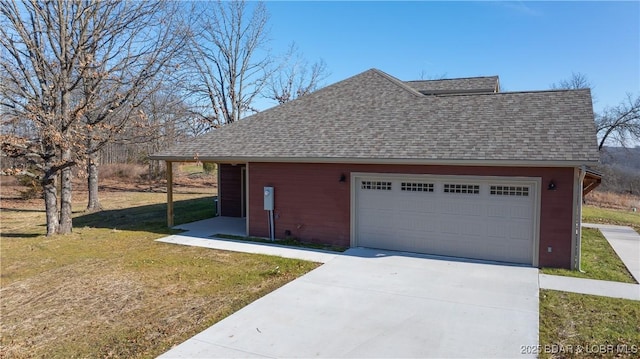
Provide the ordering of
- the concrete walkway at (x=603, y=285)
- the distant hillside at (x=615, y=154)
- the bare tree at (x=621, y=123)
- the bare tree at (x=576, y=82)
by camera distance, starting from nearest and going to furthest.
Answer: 1. the concrete walkway at (x=603, y=285)
2. the bare tree at (x=621, y=123)
3. the distant hillside at (x=615, y=154)
4. the bare tree at (x=576, y=82)

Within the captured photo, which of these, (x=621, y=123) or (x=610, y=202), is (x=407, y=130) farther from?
(x=621, y=123)

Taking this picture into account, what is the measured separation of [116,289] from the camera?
7.29 meters

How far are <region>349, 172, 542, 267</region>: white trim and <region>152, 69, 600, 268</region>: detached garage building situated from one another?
0.03m

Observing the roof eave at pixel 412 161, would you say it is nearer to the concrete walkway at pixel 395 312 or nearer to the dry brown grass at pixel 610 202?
the concrete walkway at pixel 395 312

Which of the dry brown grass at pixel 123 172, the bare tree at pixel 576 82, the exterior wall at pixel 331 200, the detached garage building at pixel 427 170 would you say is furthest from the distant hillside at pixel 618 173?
the dry brown grass at pixel 123 172

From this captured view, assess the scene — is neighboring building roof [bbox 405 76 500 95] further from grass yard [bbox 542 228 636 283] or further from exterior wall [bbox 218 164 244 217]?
exterior wall [bbox 218 164 244 217]

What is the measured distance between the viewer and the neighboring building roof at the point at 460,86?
1521 cm

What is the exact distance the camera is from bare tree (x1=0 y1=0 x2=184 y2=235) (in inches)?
435

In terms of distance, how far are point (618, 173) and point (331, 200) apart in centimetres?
3549

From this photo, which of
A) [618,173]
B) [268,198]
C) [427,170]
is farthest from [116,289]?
[618,173]

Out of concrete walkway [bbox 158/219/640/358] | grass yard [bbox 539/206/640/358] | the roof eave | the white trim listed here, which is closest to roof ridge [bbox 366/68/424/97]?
the white trim

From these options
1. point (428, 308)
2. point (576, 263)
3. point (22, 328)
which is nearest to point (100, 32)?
point (22, 328)

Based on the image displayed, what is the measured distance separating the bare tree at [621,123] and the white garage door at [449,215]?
25221 millimetres

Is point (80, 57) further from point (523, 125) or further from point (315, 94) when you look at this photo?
point (523, 125)
